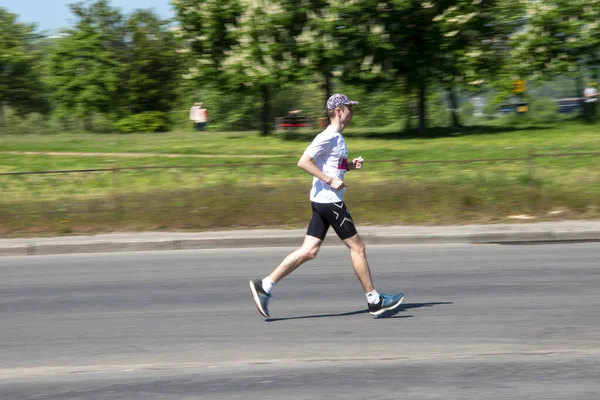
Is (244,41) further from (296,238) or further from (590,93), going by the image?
(296,238)

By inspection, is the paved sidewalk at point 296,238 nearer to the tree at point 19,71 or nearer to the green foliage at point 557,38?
the green foliage at point 557,38

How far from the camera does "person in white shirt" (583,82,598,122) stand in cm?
3156

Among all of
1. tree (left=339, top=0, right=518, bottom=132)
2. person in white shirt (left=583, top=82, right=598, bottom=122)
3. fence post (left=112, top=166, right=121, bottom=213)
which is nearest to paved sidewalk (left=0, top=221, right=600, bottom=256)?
fence post (left=112, top=166, right=121, bottom=213)

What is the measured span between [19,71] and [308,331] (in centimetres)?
4220

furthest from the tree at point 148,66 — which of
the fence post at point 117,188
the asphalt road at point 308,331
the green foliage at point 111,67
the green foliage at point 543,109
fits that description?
the asphalt road at point 308,331

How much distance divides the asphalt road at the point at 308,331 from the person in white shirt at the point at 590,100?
21.7m

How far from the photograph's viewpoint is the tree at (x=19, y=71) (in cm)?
4578

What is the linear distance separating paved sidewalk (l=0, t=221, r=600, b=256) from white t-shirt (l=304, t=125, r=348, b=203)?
16.3ft

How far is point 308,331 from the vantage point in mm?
7180

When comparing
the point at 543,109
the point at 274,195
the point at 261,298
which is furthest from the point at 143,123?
the point at 261,298

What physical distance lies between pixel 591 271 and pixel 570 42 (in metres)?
22.9

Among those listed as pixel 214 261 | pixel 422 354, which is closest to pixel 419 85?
pixel 214 261

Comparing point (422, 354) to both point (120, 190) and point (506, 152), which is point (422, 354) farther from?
point (506, 152)

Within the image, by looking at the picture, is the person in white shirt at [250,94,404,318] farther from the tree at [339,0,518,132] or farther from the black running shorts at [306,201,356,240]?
the tree at [339,0,518,132]
